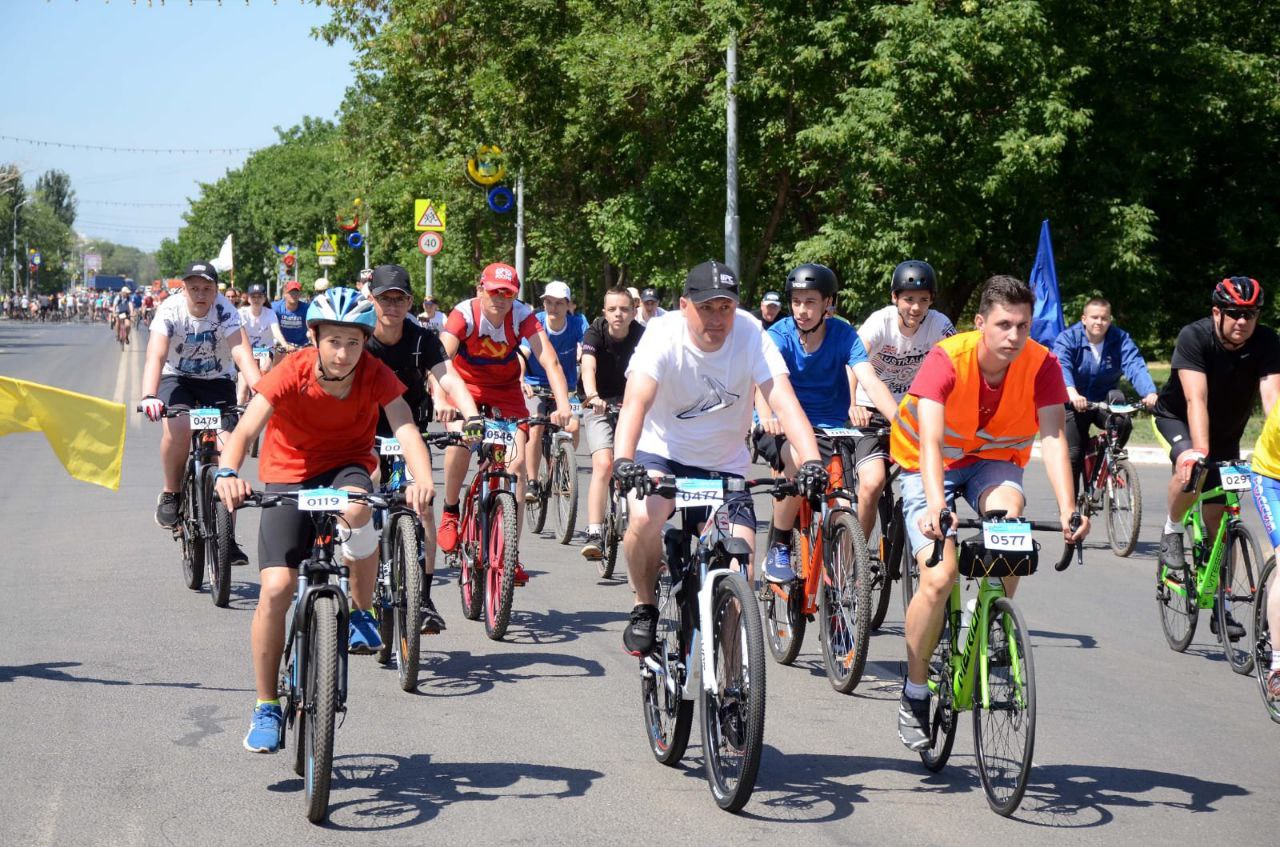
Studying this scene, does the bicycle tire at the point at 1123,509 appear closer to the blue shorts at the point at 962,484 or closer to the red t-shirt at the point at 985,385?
the blue shorts at the point at 962,484

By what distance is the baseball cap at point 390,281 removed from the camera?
823 cm

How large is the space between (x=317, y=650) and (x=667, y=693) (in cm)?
145

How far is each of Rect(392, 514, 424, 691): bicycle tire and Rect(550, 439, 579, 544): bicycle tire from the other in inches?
173

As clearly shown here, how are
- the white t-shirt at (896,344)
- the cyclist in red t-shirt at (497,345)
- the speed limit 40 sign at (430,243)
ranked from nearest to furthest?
the white t-shirt at (896,344) → the cyclist in red t-shirt at (497,345) → the speed limit 40 sign at (430,243)

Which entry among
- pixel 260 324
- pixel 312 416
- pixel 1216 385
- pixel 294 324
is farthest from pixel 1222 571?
pixel 294 324

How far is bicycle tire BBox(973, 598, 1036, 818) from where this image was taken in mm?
5223

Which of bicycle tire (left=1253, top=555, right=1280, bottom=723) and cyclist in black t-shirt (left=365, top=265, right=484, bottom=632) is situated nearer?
bicycle tire (left=1253, top=555, right=1280, bottom=723)

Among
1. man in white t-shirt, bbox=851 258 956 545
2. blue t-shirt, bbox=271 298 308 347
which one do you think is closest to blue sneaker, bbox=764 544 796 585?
man in white t-shirt, bbox=851 258 956 545

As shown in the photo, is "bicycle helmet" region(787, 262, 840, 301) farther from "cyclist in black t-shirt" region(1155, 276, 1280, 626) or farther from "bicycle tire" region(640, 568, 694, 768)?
"bicycle tire" region(640, 568, 694, 768)

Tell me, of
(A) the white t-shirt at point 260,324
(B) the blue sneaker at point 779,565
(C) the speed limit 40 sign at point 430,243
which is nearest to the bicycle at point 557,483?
(B) the blue sneaker at point 779,565

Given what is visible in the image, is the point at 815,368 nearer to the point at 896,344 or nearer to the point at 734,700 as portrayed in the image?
the point at 896,344

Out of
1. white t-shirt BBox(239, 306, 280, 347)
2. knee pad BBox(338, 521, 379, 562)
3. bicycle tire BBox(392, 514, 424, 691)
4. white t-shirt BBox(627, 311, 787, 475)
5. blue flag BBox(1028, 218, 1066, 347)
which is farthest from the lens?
white t-shirt BBox(239, 306, 280, 347)

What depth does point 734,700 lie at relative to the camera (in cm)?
548

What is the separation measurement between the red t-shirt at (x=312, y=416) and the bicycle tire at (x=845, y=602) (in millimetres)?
2273
